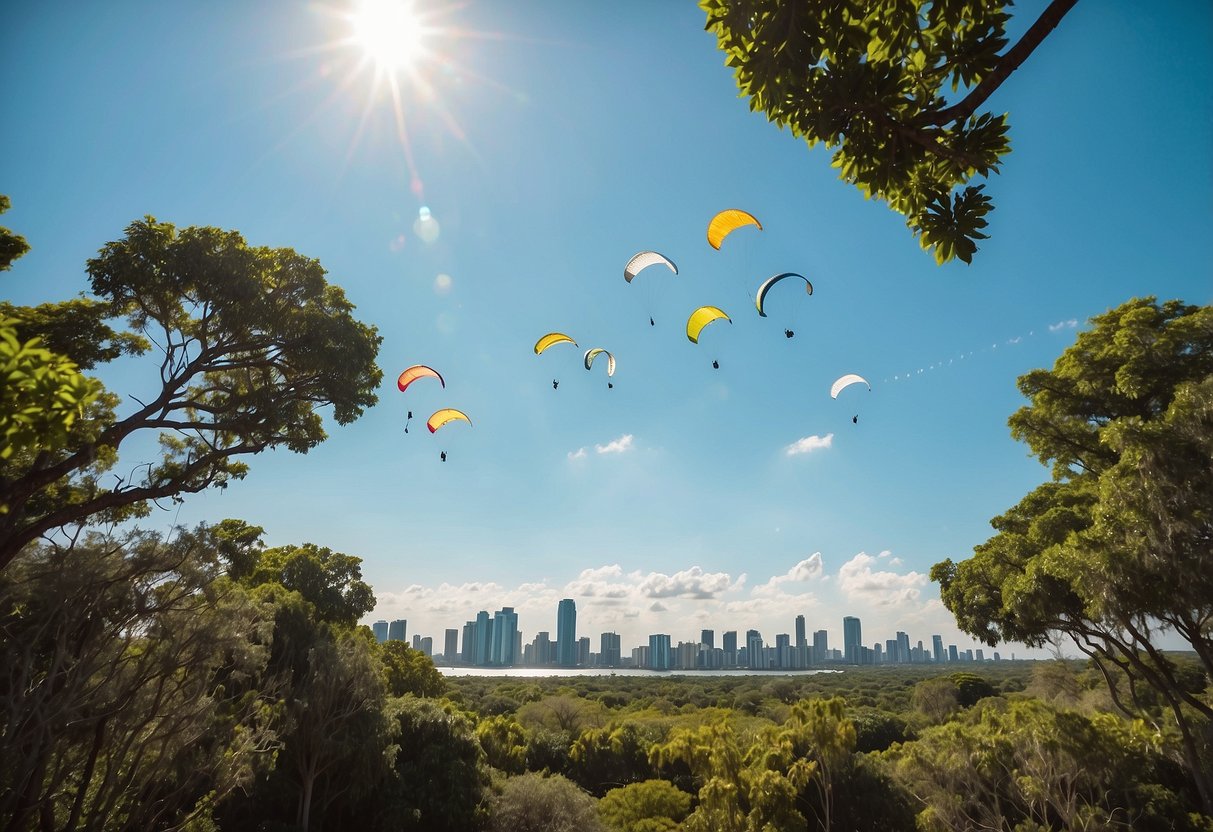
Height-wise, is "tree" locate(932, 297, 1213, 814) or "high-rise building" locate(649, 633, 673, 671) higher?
"tree" locate(932, 297, 1213, 814)

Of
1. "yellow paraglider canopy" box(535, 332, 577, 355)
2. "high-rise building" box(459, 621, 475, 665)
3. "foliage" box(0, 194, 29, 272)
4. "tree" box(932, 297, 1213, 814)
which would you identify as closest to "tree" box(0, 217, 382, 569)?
"foliage" box(0, 194, 29, 272)

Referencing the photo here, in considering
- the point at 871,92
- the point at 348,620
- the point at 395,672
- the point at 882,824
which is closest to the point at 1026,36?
the point at 871,92

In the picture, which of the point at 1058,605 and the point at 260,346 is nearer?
the point at 260,346

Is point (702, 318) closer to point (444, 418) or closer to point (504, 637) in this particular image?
point (444, 418)

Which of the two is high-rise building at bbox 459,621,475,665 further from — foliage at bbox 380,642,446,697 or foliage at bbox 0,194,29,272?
foliage at bbox 0,194,29,272

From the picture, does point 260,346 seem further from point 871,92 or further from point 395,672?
point 395,672

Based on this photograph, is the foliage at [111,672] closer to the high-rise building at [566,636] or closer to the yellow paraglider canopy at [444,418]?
the yellow paraglider canopy at [444,418]
